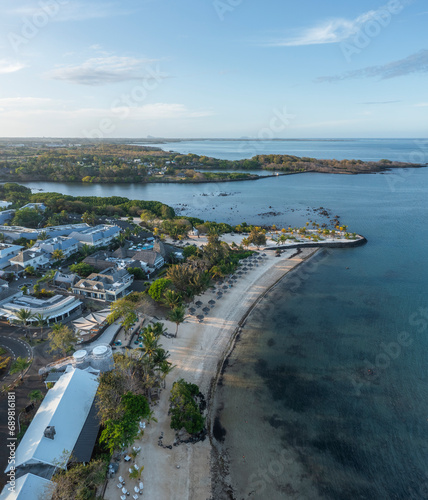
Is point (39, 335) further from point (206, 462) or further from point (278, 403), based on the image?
point (278, 403)

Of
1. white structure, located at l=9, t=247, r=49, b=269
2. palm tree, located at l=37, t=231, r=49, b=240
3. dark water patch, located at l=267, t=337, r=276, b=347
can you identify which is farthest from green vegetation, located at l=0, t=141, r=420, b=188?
dark water patch, located at l=267, t=337, r=276, b=347

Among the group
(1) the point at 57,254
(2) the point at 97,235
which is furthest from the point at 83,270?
(2) the point at 97,235

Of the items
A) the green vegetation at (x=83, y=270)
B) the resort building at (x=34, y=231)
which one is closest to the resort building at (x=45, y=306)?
the green vegetation at (x=83, y=270)

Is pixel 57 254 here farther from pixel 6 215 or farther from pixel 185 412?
pixel 185 412

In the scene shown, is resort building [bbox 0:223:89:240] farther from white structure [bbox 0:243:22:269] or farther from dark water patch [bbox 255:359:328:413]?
dark water patch [bbox 255:359:328:413]

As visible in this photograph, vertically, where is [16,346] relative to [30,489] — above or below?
below
